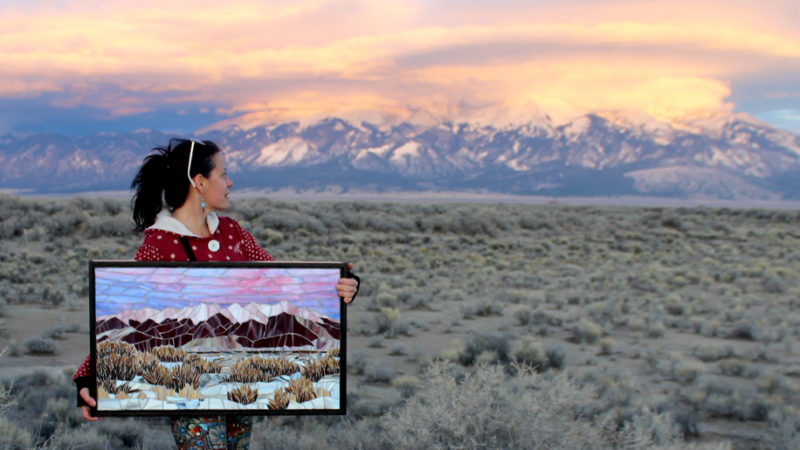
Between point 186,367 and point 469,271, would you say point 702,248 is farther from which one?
point 186,367

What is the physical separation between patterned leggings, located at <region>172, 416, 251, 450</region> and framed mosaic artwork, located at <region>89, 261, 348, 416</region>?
139mm

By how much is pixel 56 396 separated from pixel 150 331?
467 centimetres

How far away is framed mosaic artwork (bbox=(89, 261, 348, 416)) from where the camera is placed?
252cm

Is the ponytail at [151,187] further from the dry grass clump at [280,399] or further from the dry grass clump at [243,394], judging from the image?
the dry grass clump at [280,399]

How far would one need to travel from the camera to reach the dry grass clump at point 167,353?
2.57 m

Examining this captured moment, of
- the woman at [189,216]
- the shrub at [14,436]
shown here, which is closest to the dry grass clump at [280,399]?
the woman at [189,216]

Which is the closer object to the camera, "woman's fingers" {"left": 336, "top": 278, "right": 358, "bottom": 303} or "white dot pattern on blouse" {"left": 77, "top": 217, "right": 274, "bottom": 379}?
"woman's fingers" {"left": 336, "top": 278, "right": 358, "bottom": 303}

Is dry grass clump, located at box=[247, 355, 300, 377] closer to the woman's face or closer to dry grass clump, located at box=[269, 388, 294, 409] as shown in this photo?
dry grass clump, located at box=[269, 388, 294, 409]

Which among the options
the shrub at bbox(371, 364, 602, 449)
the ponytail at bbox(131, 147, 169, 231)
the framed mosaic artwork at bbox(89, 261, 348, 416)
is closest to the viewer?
the framed mosaic artwork at bbox(89, 261, 348, 416)

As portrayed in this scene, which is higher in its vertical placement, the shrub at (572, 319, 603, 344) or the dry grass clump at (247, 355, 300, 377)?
the dry grass clump at (247, 355, 300, 377)

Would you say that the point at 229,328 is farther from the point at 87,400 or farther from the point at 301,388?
the point at 87,400

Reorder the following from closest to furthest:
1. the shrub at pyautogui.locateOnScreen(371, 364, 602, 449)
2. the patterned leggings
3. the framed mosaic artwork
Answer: the framed mosaic artwork < the patterned leggings < the shrub at pyautogui.locateOnScreen(371, 364, 602, 449)

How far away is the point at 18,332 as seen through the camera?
1052cm

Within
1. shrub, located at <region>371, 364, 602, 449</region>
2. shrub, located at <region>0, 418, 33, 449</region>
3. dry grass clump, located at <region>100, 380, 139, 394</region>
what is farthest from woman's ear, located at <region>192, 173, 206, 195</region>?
shrub, located at <region>0, 418, 33, 449</region>
